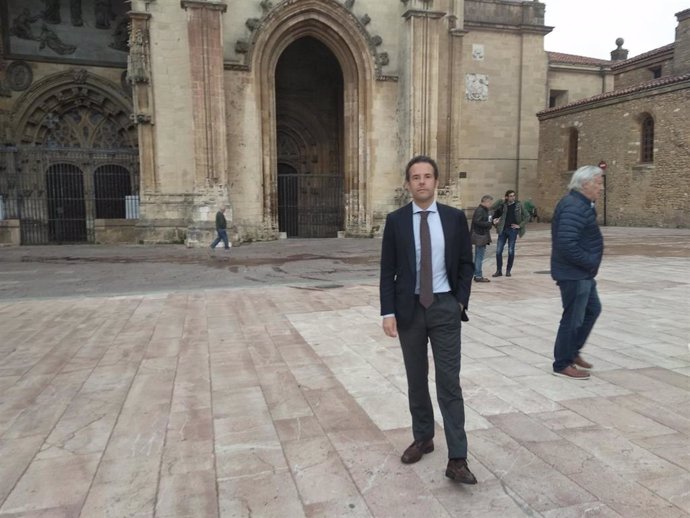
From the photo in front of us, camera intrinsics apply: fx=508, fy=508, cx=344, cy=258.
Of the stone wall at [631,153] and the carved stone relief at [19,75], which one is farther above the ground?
the carved stone relief at [19,75]

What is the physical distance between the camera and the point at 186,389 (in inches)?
168

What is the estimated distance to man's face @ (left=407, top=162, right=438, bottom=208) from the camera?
2.79 metres

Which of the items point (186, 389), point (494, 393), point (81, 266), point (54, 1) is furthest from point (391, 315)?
point (54, 1)

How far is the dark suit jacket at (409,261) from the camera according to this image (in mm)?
2867

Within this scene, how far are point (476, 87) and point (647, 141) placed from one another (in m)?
8.86

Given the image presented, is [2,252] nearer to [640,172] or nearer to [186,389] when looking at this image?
[186,389]

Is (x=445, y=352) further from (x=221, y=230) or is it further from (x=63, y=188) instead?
(x=63, y=188)

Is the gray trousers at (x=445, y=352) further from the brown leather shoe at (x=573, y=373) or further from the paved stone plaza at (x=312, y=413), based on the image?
the brown leather shoe at (x=573, y=373)

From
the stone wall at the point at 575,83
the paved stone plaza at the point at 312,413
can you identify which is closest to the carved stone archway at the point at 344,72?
the paved stone plaza at the point at 312,413

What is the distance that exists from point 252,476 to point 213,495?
251mm

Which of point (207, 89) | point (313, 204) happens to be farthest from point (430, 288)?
point (313, 204)

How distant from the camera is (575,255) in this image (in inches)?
165

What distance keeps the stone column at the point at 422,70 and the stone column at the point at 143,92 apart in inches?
368

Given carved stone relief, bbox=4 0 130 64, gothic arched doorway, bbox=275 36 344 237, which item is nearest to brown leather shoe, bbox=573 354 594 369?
gothic arched doorway, bbox=275 36 344 237
